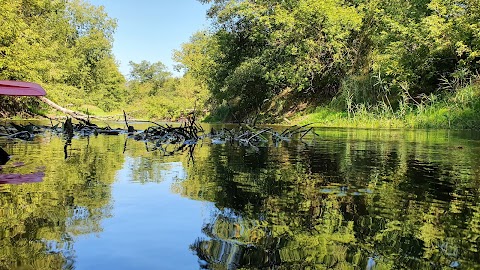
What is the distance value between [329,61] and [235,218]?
21786 millimetres

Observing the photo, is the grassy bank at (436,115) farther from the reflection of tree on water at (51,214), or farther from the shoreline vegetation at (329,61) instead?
the reflection of tree on water at (51,214)

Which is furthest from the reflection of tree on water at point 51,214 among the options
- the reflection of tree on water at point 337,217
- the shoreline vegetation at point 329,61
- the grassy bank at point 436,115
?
the grassy bank at point 436,115

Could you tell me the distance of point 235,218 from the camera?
188 centimetres

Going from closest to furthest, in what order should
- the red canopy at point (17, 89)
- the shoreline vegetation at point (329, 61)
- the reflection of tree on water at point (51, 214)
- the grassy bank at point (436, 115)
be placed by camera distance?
the reflection of tree on water at point (51, 214) → the red canopy at point (17, 89) → the grassy bank at point (436, 115) → the shoreline vegetation at point (329, 61)

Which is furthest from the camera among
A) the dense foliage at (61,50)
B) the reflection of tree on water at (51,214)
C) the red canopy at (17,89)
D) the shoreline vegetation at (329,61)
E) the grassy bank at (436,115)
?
the dense foliage at (61,50)

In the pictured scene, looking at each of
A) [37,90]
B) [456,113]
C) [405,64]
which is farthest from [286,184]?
[405,64]

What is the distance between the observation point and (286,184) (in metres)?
2.83

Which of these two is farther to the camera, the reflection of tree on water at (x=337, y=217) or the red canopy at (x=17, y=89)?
the red canopy at (x=17, y=89)

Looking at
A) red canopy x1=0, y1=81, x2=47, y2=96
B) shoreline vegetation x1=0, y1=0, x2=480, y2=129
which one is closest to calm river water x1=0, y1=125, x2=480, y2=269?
red canopy x1=0, y1=81, x2=47, y2=96

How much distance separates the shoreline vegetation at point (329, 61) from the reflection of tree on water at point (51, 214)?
743 cm

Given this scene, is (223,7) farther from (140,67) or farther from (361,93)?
(140,67)

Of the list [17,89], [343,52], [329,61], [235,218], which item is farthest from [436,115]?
[235,218]

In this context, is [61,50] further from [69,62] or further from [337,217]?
A: [337,217]

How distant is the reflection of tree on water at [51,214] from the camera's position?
50.6 inches
